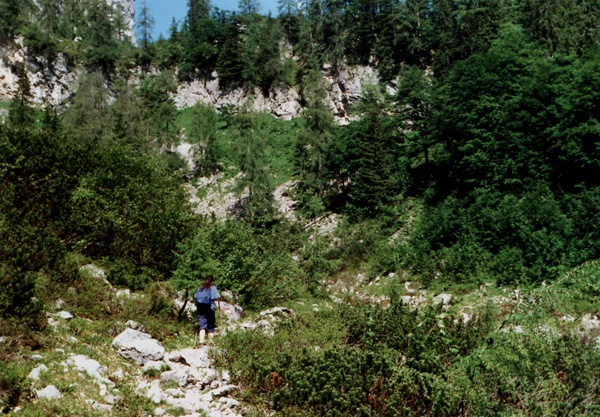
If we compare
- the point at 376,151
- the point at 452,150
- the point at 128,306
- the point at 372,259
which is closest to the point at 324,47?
the point at 376,151

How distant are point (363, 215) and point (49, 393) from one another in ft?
90.5

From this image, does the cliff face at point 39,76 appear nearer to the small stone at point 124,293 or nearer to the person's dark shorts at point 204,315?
the small stone at point 124,293

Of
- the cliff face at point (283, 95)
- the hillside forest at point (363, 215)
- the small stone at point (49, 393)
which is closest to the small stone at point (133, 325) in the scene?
the hillside forest at point (363, 215)

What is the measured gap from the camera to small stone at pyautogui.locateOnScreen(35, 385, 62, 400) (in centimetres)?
650

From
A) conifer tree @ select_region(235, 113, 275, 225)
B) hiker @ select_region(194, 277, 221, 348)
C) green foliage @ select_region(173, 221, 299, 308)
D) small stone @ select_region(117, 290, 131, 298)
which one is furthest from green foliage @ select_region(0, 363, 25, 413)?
conifer tree @ select_region(235, 113, 275, 225)

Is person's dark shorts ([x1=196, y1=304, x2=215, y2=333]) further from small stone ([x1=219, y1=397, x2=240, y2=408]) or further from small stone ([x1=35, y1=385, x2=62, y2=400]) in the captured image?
small stone ([x1=35, y1=385, x2=62, y2=400])

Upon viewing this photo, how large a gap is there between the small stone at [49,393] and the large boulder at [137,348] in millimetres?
2114

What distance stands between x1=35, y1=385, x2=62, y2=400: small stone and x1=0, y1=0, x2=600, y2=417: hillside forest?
0.15 metres

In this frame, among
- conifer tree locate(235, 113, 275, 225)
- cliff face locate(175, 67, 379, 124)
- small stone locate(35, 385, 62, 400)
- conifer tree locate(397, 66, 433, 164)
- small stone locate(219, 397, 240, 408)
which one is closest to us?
small stone locate(35, 385, 62, 400)

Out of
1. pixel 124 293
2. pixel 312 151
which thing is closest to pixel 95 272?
pixel 124 293

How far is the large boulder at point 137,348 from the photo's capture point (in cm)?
876

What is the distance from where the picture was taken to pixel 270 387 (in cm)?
826

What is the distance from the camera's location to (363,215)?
108 feet

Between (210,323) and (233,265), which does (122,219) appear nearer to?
(233,265)
